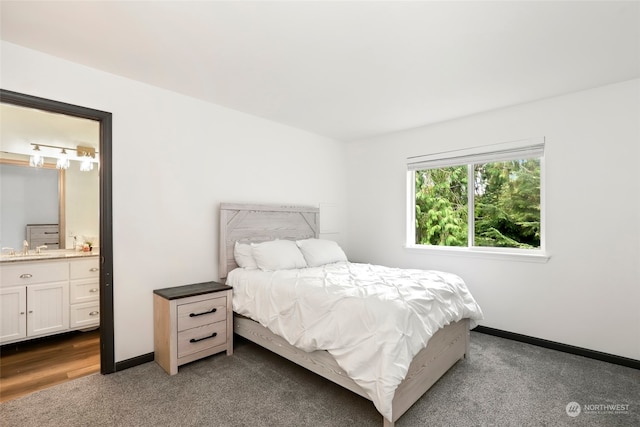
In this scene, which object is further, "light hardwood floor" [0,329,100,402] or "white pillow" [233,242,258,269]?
"white pillow" [233,242,258,269]

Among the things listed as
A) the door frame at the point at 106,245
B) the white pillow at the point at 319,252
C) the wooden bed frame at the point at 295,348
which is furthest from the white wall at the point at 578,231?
the door frame at the point at 106,245

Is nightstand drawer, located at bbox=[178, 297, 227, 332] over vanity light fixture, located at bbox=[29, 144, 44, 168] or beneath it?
beneath

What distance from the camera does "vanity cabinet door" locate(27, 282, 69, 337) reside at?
307 cm

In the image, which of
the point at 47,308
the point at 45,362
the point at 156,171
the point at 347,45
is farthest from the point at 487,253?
the point at 47,308

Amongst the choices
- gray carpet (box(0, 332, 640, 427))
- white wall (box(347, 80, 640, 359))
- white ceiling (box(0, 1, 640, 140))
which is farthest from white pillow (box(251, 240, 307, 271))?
white wall (box(347, 80, 640, 359))

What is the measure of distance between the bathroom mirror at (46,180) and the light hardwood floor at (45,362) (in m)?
1.22

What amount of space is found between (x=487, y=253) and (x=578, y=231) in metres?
0.83

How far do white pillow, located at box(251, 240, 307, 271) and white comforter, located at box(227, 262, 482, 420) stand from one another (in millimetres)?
134

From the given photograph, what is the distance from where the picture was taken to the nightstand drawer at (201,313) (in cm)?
254

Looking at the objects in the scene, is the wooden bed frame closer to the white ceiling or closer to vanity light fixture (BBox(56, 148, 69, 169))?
the white ceiling

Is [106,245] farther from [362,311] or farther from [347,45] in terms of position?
[347,45]

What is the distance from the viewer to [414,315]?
6.32ft

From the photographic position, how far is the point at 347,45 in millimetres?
2133

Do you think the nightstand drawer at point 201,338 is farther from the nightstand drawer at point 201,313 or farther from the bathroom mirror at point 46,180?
the bathroom mirror at point 46,180
